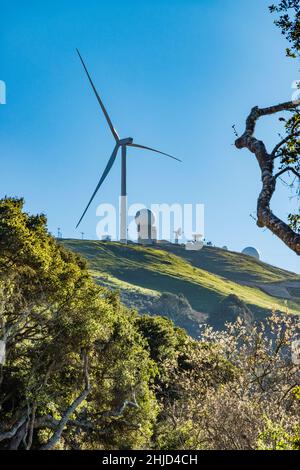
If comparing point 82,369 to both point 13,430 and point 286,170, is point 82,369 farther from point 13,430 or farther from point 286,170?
point 286,170

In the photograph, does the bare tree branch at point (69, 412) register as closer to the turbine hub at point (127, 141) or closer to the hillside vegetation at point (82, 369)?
the hillside vegetation at point (82, 369)

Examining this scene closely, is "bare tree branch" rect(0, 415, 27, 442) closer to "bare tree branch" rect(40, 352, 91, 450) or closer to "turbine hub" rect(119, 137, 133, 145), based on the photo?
"bare tree branch" rect(40, 352, 91, 450)

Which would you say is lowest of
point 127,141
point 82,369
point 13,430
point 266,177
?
point 13,430

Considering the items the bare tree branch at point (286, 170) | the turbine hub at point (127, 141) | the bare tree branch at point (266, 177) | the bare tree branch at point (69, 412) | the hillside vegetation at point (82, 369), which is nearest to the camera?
the bare tree branch at point (266, 177)

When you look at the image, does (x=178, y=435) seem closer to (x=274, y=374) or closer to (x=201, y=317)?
(x=274, y=374)

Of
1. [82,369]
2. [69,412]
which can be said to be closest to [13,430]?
[69,412]

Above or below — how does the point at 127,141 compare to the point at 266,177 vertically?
above

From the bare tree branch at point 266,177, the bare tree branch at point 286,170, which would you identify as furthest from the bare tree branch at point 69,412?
the bare tree branch at point 286,170

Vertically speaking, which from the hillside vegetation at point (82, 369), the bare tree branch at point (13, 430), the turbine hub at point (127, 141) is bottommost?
the bare tree branch at point (13, 430)

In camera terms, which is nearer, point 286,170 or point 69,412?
point 286,170

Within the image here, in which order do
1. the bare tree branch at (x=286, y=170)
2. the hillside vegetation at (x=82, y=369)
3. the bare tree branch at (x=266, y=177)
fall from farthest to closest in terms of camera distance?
the hillside vegetation at (x=82, y=369), the bare tree branch at (x=286, y=170), the bare tree branch at (x=266, y=177)

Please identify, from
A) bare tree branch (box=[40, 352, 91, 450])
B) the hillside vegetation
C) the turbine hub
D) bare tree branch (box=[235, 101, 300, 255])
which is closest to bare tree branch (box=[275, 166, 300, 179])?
bare tree branch (box=[235, 101, 300, 255])

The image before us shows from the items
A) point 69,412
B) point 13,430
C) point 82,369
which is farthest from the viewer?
point 82,369
